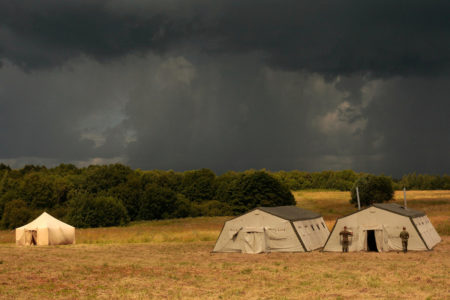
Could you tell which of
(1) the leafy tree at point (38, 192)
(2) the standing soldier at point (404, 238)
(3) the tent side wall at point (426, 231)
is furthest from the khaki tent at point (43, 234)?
(1) the leafy tree at point (38, 192)

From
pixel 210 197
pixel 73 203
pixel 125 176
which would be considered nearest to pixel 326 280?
pixel 73 203

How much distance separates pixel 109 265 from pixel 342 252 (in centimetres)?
1566

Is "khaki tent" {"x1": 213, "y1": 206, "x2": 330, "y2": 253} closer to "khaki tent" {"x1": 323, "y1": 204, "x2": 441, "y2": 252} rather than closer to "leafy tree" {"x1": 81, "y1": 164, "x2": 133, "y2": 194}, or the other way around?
"khaki tent" {"x1": 323, "y1": 204, "x2": 441, "y2": 252}

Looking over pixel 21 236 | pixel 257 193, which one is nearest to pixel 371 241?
pixel 21 236

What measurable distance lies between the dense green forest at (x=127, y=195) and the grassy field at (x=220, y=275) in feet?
151

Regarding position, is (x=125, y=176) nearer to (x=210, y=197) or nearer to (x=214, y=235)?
(x=210, y=197)

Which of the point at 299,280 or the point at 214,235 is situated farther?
the point at 214,235

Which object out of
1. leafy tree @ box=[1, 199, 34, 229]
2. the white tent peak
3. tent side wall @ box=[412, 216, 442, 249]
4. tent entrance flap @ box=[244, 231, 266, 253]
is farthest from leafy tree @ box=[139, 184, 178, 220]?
tent side wall @ box=[412, 216, 442, 249]

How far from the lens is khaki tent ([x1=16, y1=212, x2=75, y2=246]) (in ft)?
165

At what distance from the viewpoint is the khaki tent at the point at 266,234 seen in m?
37.2

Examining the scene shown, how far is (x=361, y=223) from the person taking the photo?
121 feet

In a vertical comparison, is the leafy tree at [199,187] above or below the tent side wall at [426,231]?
above

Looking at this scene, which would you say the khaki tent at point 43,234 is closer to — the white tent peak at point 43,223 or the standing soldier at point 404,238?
the white tent peak at point 43,223

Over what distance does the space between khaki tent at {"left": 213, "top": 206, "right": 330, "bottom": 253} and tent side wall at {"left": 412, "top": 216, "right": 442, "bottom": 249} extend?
738 centimetres
